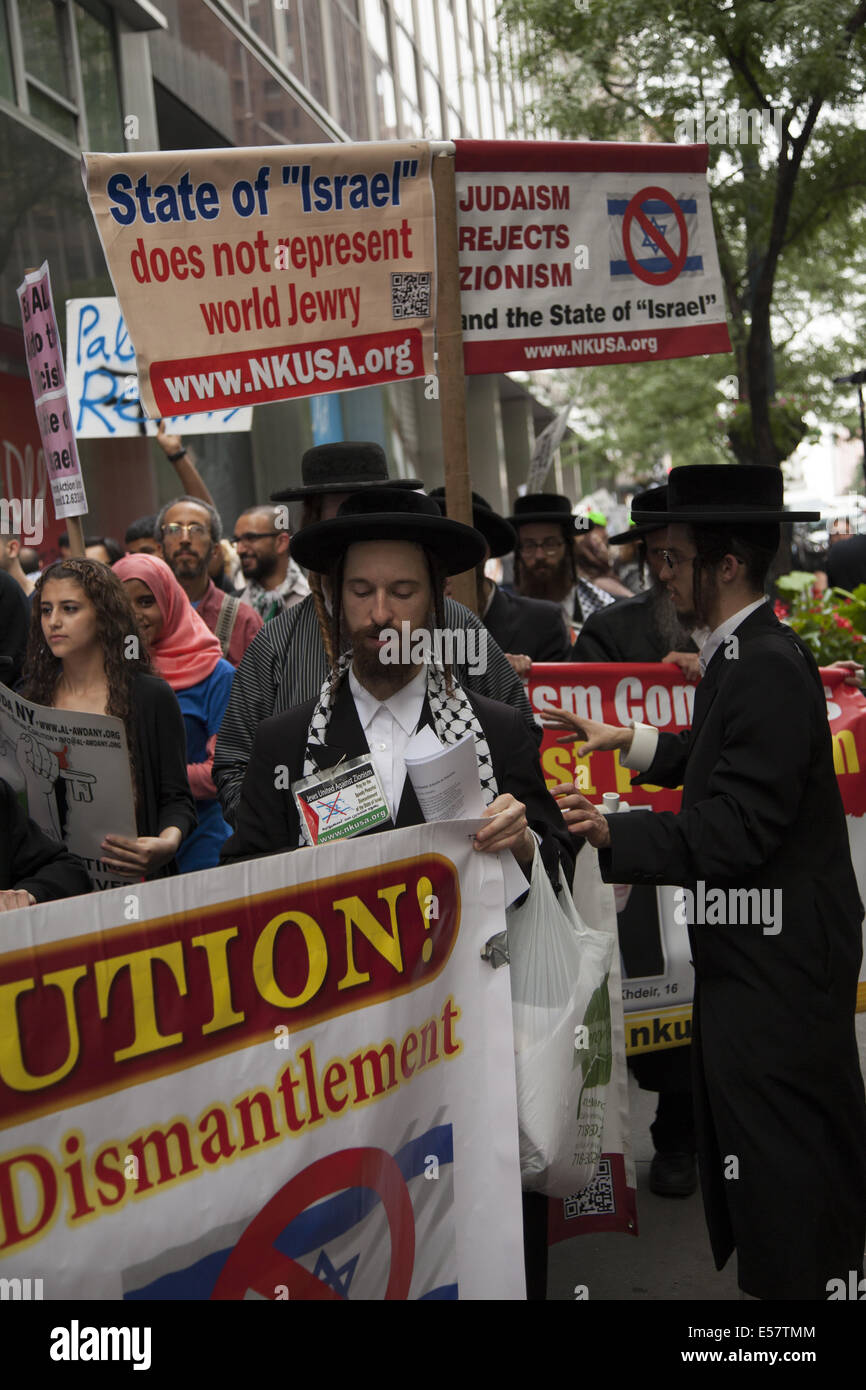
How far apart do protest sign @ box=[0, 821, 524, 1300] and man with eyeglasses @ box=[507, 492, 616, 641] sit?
4.20m

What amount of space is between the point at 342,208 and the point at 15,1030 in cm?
313

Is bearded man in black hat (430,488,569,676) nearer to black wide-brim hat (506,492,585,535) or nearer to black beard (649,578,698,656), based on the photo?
black beard (649,578,698,656)

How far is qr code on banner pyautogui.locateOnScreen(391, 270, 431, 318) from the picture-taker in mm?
4699

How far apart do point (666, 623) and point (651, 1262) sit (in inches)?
98.6

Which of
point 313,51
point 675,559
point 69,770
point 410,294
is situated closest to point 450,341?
point 410,294

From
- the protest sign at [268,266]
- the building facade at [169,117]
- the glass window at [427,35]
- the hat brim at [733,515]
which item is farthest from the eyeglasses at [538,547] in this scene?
the glass window at [427,35]

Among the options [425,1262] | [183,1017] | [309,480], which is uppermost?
[309,480]

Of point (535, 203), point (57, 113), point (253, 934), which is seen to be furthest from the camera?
point (57, 113)

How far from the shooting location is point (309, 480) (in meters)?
4.71

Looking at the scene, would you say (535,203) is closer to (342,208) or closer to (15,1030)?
(342,208)

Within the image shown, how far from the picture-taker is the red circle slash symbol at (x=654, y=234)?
5.13 metres

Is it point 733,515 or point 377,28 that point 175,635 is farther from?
point 377,28

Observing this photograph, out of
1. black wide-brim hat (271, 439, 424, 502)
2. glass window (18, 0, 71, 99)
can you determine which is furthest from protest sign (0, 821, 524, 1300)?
glass window (18, 0, 71, 99)
